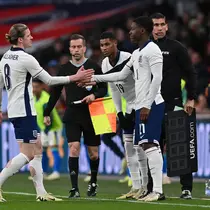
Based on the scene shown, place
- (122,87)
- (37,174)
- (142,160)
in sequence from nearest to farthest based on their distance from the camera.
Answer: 1. (37,174)
2. (142,160)
3. (122,87)

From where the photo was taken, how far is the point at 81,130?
567 inches

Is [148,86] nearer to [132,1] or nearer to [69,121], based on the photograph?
[69,121]

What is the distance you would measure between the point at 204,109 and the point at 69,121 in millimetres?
6696

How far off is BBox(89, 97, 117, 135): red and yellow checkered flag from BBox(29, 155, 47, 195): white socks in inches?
51.9

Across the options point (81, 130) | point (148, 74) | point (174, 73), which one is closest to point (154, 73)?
point (148, 74)

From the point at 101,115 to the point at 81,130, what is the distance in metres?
0.39

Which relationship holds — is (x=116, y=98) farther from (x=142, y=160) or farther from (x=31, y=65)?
(x=31, y=65)

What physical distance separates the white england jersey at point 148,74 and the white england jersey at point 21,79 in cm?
92

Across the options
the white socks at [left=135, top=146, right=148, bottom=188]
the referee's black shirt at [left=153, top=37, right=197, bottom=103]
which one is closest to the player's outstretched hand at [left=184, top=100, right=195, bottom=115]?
the referee's black shirt at [left=153, top=37, right=197, bottom=103]

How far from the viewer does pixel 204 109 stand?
20.5 m

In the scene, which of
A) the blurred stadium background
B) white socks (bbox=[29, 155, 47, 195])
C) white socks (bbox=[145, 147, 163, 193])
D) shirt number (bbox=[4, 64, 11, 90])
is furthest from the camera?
the blurred stadium background

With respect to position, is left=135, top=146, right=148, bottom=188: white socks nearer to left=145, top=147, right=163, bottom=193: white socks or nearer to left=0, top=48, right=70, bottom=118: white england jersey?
left=145, top=147, right=163, bottom=193: white socks

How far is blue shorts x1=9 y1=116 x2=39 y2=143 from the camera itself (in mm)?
12820

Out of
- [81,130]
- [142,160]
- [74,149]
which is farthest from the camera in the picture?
[81,130]
